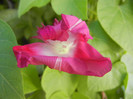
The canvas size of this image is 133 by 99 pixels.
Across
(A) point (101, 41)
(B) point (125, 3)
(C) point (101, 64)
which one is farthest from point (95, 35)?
(C) point (101, 64)

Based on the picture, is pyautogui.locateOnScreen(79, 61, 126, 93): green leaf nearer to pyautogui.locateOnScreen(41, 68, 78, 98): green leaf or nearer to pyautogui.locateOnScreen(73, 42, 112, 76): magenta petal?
pyautogui.locateOnScreen(41, 68, 78, 98): green leaf

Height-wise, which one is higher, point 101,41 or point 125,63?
point 101,41

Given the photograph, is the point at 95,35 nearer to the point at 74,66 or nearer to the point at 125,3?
the point at 125,3

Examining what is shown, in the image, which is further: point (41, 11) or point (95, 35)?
point (41, 11)

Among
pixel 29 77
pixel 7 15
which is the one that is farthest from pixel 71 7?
pixel 7 15

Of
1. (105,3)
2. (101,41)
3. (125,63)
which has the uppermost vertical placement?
(105,3)

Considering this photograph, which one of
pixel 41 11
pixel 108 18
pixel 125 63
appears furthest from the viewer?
pixel 41 11

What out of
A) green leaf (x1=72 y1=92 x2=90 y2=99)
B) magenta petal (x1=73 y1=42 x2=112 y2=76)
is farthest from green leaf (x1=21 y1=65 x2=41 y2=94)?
magenta petal (x1=73 y1=42 x2=112 y2=76)
